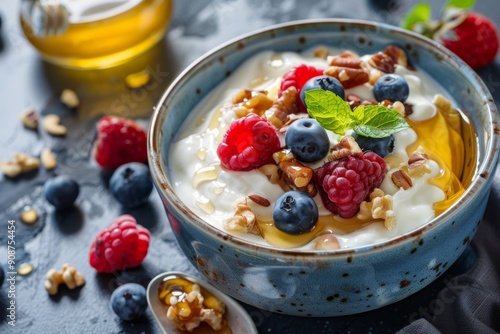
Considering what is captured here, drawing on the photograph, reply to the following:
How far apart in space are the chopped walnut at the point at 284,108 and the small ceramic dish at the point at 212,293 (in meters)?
0.39

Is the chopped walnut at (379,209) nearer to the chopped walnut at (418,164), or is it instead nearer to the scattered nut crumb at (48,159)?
the chopped walnut at (418,164)

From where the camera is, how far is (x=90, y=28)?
2283 mm

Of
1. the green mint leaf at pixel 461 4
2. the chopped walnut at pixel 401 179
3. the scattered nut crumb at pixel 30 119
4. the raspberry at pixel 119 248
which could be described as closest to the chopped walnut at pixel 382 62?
the chopped walnut at pixel 401 179

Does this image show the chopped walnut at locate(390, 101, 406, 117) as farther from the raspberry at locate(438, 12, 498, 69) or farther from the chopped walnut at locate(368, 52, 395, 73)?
the raspberry at locate(438, 12, 498, 69)

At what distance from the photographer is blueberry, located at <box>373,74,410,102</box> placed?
1631mm

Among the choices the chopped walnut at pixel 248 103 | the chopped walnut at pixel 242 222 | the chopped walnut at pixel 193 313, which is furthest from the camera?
the chopped walnut at pixel 248 103

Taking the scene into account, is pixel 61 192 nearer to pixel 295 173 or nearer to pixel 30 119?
pixel 30 119

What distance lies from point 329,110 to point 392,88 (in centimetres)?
19

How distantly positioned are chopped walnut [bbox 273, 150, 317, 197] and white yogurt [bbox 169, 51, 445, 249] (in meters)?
0.03

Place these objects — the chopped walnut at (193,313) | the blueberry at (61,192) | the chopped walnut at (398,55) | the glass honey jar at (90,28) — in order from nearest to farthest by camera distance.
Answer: the chopped walnut at (193,313), the chopped walnut at (398,55), the blueberry at (61,192), the glass honey jar at (90,28)

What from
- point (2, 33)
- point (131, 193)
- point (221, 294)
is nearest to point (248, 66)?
point (131, 193)

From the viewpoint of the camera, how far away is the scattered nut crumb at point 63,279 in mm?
1740

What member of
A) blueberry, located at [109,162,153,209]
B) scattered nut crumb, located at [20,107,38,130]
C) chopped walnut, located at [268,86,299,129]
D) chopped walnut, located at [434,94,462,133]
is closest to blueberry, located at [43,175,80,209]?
blueberry, located at [109,162,153,209]

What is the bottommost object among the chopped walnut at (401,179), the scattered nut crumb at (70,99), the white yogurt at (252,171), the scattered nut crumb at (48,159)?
the scattered nut crumb at (48,159)
